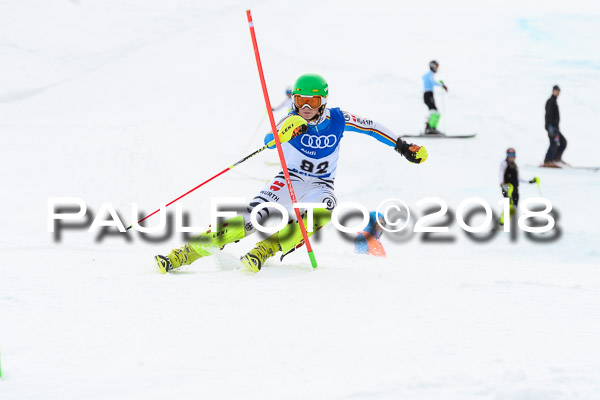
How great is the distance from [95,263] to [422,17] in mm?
27953

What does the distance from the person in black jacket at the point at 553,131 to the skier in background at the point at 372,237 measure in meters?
8.52

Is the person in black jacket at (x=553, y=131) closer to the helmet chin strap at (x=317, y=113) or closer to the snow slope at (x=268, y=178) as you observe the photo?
the snow slope at (x=268, y=178)

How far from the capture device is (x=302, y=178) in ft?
17.5

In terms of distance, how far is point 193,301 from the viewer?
3967mm

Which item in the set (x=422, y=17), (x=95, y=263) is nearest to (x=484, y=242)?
(x=95, y=263)

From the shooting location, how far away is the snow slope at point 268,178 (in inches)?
119

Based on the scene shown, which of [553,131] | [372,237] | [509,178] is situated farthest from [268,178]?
[372,237]

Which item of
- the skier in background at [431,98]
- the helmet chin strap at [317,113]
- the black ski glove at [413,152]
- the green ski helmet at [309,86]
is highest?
the skier in background at [431,98]

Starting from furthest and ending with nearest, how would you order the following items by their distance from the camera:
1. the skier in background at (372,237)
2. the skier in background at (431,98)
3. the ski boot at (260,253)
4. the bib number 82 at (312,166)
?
the skier in background at (431,98), the skier in background at (372,237), the bib number 82 at (312,166), the ski boot at (260,253)

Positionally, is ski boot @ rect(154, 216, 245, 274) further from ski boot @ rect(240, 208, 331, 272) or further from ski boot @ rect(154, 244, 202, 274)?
ski boot @ rect(240, 208, 331, 272)

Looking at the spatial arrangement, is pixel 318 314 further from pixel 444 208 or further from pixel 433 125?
pixel 433 125

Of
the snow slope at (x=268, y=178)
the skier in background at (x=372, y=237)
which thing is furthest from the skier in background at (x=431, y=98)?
the skier in background at (x=372, y=237)

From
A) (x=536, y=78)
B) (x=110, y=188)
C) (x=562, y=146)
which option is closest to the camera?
(x=110, y=188)

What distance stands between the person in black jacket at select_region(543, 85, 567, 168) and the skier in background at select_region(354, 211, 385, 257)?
27.9 ft
